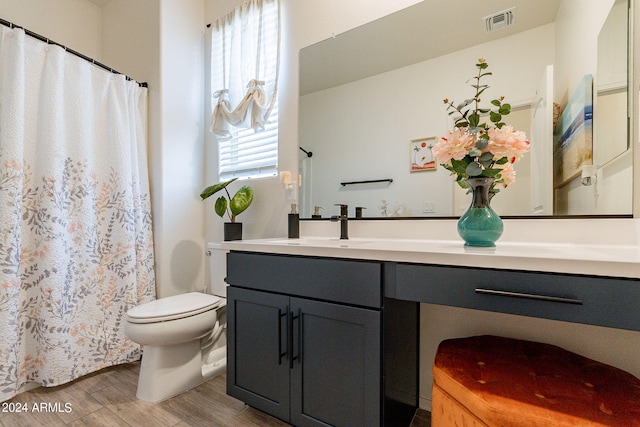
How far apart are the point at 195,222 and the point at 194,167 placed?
43 cm

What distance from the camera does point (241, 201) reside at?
6.06 ft

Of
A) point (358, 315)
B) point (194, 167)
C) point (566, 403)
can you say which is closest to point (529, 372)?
point (566, 403)

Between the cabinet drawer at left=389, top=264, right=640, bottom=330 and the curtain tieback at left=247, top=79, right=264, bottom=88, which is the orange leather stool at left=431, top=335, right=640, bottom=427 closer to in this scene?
the cabinet drawer at left=389, top=264, right=640, bottom=330

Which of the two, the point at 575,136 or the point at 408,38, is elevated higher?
the point at 408,38

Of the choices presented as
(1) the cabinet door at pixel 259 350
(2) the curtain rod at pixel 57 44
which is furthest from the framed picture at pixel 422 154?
(2) the curtain rod at pixel 57 44

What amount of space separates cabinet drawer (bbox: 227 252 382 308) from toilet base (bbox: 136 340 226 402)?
1.92ft

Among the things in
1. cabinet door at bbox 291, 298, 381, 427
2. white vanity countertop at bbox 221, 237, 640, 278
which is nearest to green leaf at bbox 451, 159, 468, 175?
white vanity countertop at bbox 221, 237, 640, 278

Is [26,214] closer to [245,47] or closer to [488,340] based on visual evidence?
[245,47]

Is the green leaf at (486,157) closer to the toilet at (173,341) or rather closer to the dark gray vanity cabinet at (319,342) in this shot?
the dark gray vanity cabinet at (319,342)

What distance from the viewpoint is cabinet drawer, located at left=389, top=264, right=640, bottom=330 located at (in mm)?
669

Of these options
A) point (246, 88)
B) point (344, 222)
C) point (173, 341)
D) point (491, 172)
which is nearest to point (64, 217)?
point (173, 341)

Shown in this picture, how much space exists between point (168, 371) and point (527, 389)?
161cm

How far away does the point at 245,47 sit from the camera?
1988mm

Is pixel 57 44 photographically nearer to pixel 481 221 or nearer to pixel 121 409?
pixel 121 409
